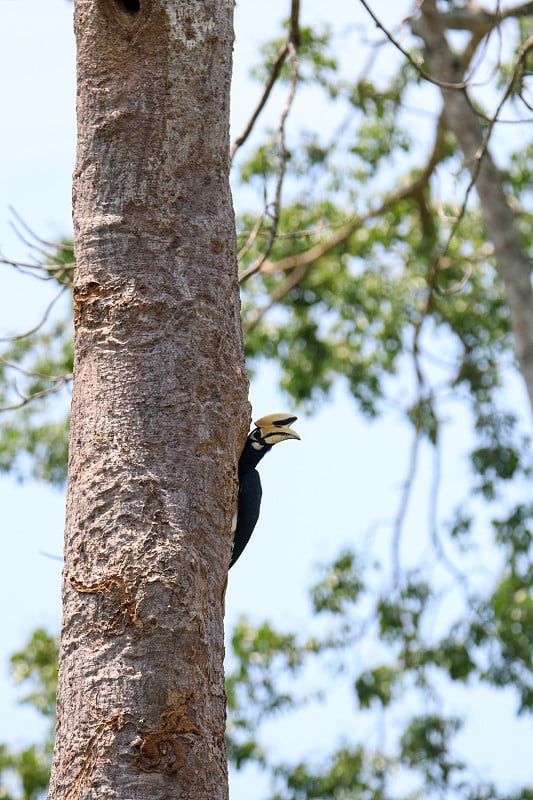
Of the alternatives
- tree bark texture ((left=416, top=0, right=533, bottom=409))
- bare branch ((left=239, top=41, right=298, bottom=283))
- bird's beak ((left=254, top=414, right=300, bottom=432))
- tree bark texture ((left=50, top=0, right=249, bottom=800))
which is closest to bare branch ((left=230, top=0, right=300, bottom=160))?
bare branch ((left=239, top=41, right=298, bottom=283))

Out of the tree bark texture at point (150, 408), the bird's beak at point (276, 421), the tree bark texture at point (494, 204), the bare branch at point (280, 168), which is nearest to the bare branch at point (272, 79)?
the bare branch at point (280, 168)

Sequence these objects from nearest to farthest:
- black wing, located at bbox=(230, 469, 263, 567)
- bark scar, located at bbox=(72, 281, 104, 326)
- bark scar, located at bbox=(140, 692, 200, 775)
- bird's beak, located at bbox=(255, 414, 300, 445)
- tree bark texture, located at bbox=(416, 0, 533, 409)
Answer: bark scar, located at bbox=(140, 692, 200, 775) → bark scar, located at bbox=(72, 281, 104, 326) → black wing, located at bbox=(230, 469, 263, 567) → bird's beak, located at bbox=(255, 414, 300, 445) → tree bark texture, located at bbox=(416, 0, 533, 409)

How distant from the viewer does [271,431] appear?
153 inches

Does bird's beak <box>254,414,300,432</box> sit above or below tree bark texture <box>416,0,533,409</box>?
below

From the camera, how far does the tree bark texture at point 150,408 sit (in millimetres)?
2078

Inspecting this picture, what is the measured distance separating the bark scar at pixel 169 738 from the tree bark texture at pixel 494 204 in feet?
16.5

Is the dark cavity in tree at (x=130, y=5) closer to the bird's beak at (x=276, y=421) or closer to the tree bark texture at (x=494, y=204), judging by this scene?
the bird's beak at (x=276, y=421)

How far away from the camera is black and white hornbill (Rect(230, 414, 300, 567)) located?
3.51 metres

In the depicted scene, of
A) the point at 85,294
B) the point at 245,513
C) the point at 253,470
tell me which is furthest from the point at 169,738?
the point at 253,470

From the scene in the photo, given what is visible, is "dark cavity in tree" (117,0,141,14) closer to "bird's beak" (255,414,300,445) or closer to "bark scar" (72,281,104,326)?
"bark scar" (72,281,104,326)

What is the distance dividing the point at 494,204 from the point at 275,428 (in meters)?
3.91

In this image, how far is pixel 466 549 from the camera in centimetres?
941

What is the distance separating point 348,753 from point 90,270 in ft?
24.9

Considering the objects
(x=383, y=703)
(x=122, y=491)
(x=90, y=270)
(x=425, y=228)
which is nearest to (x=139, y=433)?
(x=122, y=491)
